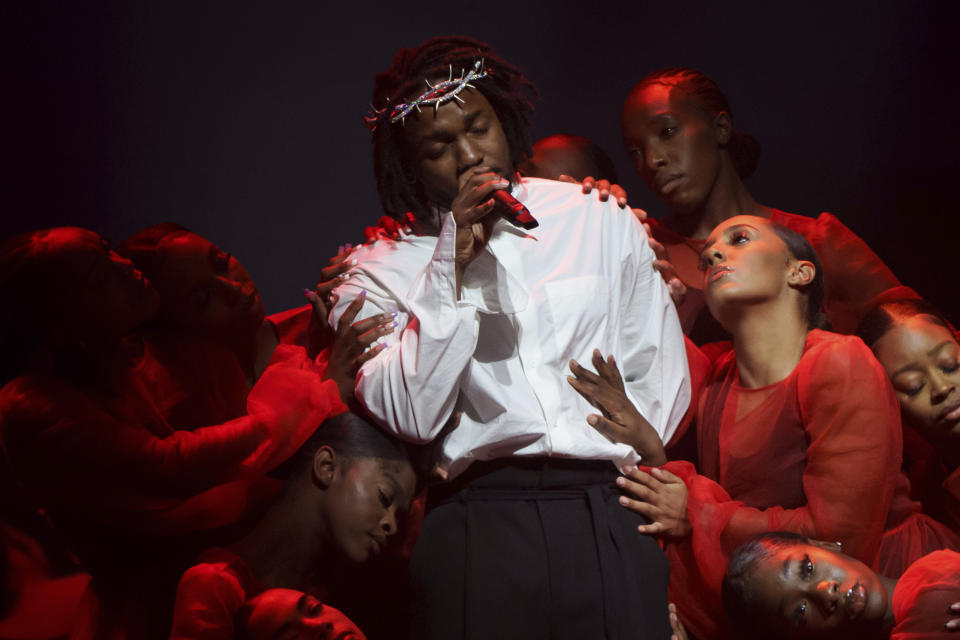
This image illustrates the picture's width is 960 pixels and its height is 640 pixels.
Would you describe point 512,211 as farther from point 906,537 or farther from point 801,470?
point 906,537

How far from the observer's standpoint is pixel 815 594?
6.72 ft

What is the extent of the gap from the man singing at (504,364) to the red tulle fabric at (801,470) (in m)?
0.18

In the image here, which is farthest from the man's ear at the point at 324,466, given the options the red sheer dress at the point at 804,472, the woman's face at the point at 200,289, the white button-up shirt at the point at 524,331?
the red sheer dress at the point at 804,472

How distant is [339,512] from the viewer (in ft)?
7.44

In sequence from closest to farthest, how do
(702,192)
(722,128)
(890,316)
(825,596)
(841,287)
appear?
(825,596)
(890,316)
(841,287)
(702,192)
(722,128)

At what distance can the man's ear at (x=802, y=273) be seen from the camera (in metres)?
2.33

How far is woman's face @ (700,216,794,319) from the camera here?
7.52 feet

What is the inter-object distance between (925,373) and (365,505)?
144cm

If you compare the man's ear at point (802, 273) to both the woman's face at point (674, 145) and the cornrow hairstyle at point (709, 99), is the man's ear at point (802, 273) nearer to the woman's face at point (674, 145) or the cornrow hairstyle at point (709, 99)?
the woman's face at point (674, 145)

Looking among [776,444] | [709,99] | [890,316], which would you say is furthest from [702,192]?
[776,444]

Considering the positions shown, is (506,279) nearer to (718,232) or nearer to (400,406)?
(400,406)

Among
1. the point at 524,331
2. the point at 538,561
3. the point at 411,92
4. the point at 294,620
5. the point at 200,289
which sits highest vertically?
the point at 411,92

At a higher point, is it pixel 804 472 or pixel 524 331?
pixel 524 331

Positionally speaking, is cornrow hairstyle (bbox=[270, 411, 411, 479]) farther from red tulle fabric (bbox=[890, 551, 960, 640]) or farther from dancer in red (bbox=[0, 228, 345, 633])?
red tulle fabric (bbox=[890, 551, 960, 640])
